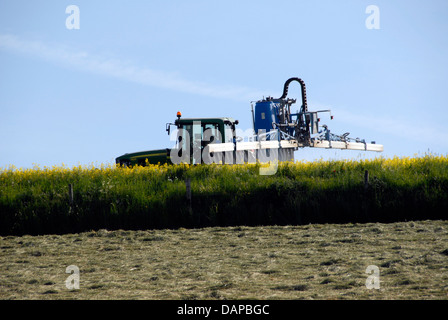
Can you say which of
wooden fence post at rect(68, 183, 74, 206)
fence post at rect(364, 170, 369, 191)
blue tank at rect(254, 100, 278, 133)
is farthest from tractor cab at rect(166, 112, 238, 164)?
blue tank at rect(254, 100, 278, 133)

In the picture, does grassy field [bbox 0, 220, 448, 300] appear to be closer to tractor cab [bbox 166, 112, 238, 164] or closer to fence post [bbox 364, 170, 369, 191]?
fence post [bbox 364, 170, 369, 191]

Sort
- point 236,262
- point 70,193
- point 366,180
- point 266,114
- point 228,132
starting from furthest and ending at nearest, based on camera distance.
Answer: point 266,114 → point 228,132 → point 70,193 → point 366,180 → point 236,262

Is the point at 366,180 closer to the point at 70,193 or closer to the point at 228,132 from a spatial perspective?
the point at 228,132

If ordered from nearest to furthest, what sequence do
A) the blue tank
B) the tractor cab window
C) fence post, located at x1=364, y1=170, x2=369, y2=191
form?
fence post, located at x1=364, y1=170, x2=369, y2=191 → the tractor cab window → the blue tank

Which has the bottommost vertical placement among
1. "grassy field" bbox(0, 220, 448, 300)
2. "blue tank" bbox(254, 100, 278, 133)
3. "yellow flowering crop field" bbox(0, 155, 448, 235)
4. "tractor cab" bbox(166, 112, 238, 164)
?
"grassy field" bbox(0, 220, 448, 300)

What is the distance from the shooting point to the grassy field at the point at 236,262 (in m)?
8.38

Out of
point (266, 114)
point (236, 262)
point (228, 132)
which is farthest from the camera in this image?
point (266, 114)

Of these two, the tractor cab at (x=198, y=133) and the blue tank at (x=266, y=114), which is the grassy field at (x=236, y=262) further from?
the blue tank at (x=266, y=114)

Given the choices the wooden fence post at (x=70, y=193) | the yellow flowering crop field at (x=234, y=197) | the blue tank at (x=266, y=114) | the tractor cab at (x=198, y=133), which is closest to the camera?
the yellow flowering crop field at (x=234, y=197)

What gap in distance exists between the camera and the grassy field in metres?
8.38

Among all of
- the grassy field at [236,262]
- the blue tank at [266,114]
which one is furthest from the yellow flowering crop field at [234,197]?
the blue tank at [266,114]

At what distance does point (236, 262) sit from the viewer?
1097 centimetres

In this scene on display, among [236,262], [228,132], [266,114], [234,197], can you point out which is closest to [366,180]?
[234,197]

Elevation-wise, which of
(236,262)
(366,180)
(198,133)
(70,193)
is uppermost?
(198,133)
